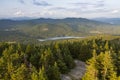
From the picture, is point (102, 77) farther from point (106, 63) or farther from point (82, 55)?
point (82, 55)

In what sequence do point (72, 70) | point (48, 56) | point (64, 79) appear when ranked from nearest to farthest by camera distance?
point (64, 79) → point (48, 56) → point (72, 70)

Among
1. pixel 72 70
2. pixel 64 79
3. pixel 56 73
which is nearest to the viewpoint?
pixel 56 73

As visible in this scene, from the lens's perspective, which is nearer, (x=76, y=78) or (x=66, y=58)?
(x=76, y=78)

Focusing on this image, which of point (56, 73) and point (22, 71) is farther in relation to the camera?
point (56, 73)

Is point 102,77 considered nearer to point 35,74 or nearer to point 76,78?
point 76,78

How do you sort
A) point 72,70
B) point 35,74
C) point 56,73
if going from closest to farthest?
point 35,74, point 56,73, point 72,70

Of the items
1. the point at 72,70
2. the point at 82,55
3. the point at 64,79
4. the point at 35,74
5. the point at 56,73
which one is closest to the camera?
the point at 35,74

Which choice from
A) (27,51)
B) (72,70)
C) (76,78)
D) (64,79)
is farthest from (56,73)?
(27,51)

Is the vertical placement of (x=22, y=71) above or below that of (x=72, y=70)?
above

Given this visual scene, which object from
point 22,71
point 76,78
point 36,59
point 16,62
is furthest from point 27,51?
point 22,71
